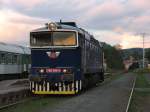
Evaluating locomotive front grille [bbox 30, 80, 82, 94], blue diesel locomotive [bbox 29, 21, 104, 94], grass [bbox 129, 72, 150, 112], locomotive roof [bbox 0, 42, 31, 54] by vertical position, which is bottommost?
grass [bbox 129, 72, 150, 112]

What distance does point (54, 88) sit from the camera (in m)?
22.6

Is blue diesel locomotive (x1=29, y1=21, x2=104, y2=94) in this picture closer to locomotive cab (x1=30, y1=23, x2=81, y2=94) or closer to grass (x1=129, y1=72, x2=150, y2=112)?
locomotive cab (x1=30, y1=23, x2=81, y2=94)

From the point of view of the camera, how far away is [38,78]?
2247cm

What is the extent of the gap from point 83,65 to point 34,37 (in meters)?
3.08

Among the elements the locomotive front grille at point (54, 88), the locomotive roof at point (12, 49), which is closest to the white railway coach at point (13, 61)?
the locomotive roof at point (12, 49)

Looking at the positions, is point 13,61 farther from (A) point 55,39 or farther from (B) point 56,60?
(B) point 56,60

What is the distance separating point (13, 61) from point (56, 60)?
16.0 meters

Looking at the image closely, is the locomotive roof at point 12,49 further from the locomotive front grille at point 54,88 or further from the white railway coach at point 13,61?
the locomotive front grille at point 54,88

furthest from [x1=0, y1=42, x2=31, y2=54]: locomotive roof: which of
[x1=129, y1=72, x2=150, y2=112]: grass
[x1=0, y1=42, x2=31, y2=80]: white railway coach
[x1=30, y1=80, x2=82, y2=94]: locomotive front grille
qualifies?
[x1=30, y1=80, x2=82, y2=94]: locomotive front grille

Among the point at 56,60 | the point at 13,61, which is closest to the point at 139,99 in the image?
the point at 56,60

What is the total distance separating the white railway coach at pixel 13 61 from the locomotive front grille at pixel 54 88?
1229cm

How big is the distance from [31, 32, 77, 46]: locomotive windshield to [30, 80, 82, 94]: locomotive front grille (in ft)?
6.88

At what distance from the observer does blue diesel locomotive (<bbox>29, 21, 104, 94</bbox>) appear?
22516 millimetres

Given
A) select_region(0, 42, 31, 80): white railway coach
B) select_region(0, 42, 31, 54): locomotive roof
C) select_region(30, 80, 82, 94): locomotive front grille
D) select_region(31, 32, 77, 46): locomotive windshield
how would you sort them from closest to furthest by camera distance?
select_region(30, 80, 82, 94): locomotive front grille → select_region(31, 32, 77, 46): locomotive windshield → select_region(0, 42, 31, 80): white railway coach → select_region(0, 42, 31, 54): locomotive roof
